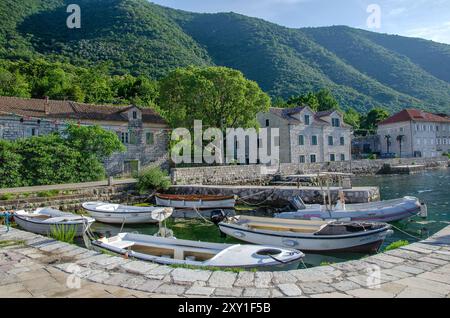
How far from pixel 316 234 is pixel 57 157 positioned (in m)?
23.1

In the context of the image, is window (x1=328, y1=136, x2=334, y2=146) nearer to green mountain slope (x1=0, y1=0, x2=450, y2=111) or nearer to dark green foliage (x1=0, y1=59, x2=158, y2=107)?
dark green foliage (x1=0, y1=59, x2=158, y2=107)

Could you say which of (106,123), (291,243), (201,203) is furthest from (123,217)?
(106,123)

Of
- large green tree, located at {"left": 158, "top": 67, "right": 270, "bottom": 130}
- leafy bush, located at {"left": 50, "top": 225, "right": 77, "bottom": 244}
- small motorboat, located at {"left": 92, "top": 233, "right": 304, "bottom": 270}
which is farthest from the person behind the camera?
large green tree, located at {"left": 158, "top": 67, "right": 270, "bottom": 130}

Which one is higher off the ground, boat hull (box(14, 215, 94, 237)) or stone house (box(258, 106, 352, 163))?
stone house (box(258, 106, 352, 163))

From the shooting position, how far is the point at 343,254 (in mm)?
12664

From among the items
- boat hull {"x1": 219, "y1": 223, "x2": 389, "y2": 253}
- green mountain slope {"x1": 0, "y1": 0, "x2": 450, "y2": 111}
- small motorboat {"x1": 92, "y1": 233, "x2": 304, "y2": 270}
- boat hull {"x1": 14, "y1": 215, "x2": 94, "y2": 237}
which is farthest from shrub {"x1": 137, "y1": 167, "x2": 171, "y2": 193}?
green mountain slope {"x1": 0, "y1": 0, "x2": 450, "y2": 111}

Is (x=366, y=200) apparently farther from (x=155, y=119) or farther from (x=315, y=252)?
(x=155, y=119)

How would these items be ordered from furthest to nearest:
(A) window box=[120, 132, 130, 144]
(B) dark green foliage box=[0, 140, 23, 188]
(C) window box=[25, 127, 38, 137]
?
(A) window box=[120, 132, 130, 144], (C) window box=[25, 127, 38, 137], (B) dark green foliage box=[0, 140, 23, 188]

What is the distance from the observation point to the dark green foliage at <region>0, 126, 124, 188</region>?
25.6 m

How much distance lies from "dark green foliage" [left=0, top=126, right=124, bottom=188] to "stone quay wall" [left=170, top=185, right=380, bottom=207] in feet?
26.3

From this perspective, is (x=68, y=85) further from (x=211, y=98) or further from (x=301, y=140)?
(x=301, y=140)

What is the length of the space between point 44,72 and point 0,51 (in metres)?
14.3
